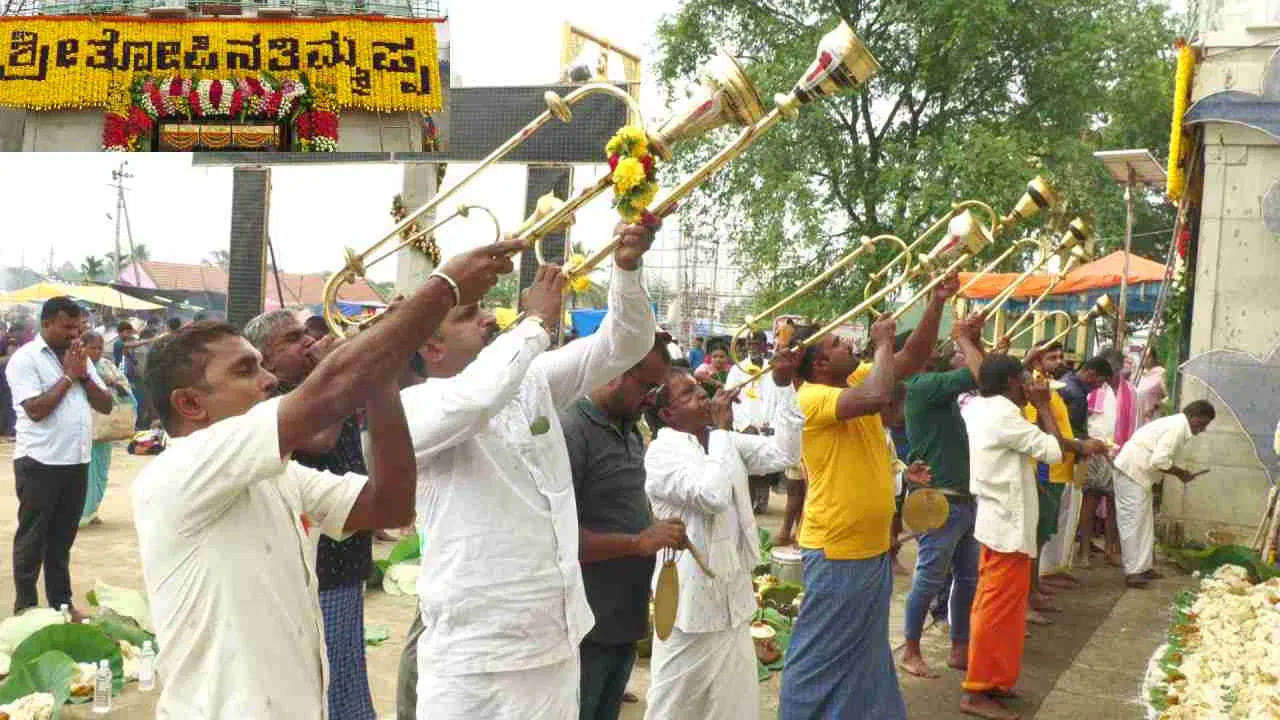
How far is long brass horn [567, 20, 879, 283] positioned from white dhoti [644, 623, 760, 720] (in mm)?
1858

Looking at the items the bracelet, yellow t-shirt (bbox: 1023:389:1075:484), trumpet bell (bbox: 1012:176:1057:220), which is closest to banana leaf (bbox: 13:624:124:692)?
the bracelet

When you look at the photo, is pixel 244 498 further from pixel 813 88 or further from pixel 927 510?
pixel 927 510

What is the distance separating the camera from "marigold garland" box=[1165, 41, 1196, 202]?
10.8 m

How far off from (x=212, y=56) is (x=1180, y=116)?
15744 millimetres

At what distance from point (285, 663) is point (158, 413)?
0.60 metres

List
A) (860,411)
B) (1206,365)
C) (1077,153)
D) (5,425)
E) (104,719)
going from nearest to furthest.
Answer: (860,411), (104,719), (1206,365), (5,425), (1077,153)

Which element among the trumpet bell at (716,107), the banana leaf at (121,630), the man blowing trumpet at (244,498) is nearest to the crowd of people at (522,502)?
the man blowing trumpet at (244,498)

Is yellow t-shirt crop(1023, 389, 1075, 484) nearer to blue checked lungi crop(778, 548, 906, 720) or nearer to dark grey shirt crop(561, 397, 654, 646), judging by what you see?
blue checked lungi crop(778, 548, 906, 720)

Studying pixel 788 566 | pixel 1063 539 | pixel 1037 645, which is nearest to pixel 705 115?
pixel 788 566

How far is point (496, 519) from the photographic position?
10.5 ft

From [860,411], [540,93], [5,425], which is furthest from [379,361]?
[5,425]

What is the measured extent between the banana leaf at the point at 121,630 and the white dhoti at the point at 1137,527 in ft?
24.1

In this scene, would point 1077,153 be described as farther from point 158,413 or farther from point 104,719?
point 158,413

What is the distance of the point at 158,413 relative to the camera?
253 cm
